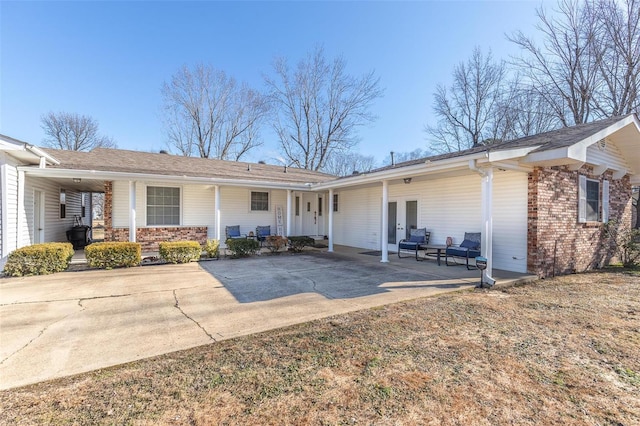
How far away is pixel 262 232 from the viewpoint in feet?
42.2

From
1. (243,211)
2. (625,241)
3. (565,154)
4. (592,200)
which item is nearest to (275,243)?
(243,211)

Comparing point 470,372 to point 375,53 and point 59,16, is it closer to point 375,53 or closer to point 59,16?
point 59,16

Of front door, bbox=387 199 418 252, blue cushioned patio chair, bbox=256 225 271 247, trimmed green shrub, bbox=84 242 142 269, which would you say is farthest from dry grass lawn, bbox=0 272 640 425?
blue cushioned patio chair, bbox=256 225 271 247

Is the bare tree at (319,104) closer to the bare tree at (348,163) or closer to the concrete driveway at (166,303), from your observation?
the bare tree at (348,163)

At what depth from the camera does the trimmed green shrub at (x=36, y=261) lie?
673 cm

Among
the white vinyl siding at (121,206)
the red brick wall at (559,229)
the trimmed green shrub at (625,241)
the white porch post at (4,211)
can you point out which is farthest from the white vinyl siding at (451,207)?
the white porch post at (4,211)

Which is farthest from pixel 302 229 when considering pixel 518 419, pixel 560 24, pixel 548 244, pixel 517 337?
pixel 560 24

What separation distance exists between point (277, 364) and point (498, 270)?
23.6 ft

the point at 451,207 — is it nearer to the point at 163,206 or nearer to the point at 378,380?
the point at 378,380

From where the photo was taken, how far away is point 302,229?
14531 millimetres

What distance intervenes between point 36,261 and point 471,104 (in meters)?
27.8

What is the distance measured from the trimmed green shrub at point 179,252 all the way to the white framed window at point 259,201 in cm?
418

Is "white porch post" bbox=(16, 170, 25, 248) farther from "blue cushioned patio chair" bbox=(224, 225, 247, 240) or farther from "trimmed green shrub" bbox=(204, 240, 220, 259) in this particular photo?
"blue cushioned patio chair" bbox=(224, 225, 247, 240)

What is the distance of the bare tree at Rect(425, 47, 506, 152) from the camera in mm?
23062
